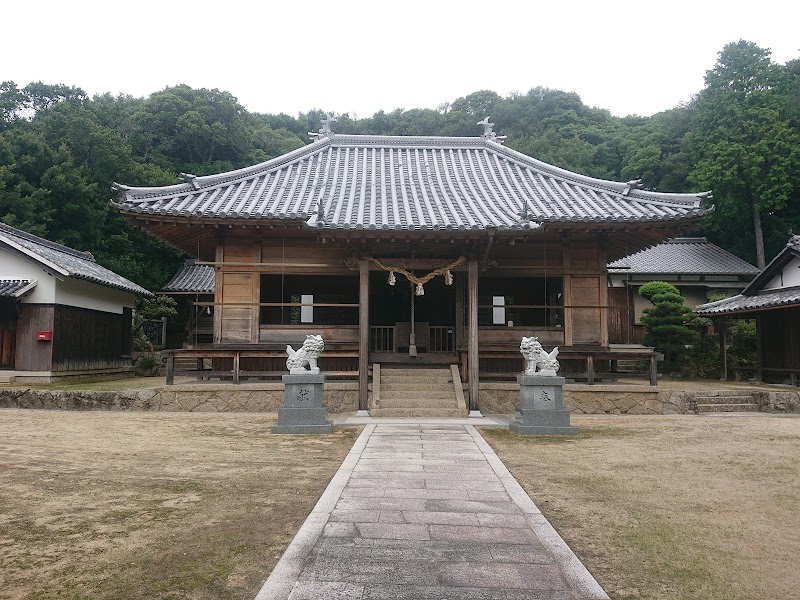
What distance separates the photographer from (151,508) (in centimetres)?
512

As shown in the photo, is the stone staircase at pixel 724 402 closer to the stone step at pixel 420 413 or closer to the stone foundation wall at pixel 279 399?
the stone foundation wall at pixel 279 399

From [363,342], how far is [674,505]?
843 cm

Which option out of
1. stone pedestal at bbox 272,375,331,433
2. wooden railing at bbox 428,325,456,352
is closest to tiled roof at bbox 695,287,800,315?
wooden railing at bbox 428,325,456,352

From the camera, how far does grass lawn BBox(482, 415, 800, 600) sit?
3721 mm

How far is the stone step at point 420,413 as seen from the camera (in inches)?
490

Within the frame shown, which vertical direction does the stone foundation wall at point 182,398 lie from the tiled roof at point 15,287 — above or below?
below

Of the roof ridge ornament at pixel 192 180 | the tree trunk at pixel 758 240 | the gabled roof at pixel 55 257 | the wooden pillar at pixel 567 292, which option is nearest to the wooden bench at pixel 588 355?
the wooden pillar at pixel 567 292

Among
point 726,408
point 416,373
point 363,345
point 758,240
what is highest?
point 758,240

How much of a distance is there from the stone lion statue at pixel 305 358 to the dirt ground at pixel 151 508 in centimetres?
144

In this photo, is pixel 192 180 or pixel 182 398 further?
pixel 192 180

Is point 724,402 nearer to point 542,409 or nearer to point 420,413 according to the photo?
point 542,409

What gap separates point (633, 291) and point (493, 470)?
26078 millimetres

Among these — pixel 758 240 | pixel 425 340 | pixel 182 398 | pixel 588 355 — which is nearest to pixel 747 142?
pixel 758 240

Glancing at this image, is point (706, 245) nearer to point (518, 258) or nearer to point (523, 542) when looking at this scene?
Answer: point (518, 258)
